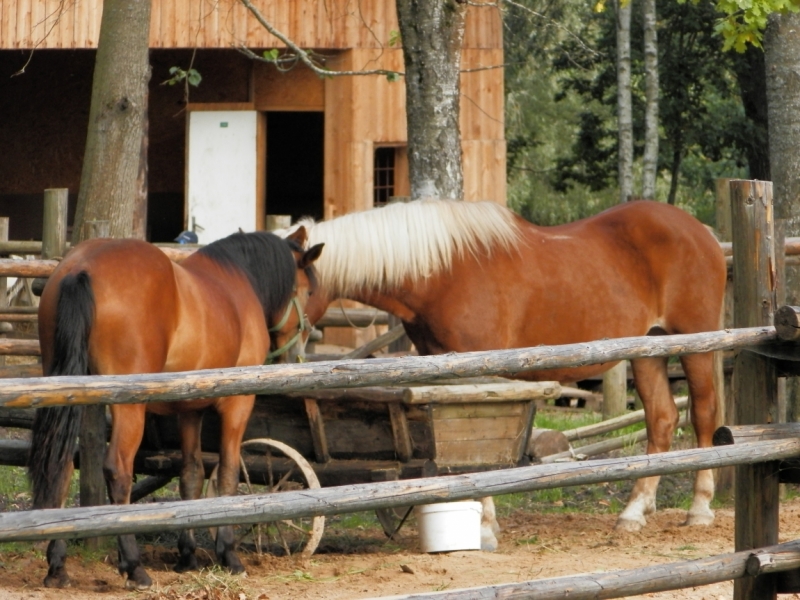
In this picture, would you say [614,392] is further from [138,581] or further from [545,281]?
[138,581]

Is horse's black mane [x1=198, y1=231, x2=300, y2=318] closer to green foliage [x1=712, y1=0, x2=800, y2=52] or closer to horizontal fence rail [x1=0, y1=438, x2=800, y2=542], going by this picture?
horizontal fence rail [x1=0, y1=438, x2=800, y2=542]

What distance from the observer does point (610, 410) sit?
32.8 feet

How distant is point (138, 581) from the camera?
491 cm

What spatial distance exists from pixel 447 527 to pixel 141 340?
6.21 feet

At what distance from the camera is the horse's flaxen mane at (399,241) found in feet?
20.2

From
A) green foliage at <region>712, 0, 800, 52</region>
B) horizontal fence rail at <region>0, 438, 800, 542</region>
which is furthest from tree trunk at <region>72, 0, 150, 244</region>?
horizontal fence rail at <region>0, 438, 800, 542</region>

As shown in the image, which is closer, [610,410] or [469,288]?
[469,288]

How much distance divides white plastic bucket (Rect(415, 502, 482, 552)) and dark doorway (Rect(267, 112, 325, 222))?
14.2 meters

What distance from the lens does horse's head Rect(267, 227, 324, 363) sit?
608cm

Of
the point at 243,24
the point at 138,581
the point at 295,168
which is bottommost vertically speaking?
the point at 138,581

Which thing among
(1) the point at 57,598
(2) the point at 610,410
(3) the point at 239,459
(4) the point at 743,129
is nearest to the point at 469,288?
(3) the point at 239,459

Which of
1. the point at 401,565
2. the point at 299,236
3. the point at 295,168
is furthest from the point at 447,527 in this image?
the point at 295,168

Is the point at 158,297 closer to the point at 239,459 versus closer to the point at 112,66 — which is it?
the point at 239,459

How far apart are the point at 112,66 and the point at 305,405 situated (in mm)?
2935
